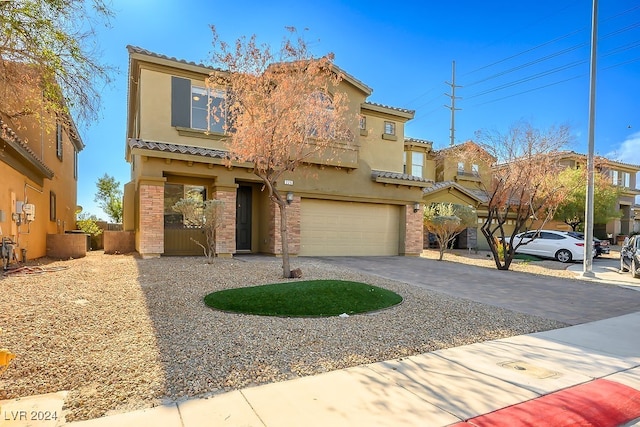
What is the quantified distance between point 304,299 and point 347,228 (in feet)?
31.2

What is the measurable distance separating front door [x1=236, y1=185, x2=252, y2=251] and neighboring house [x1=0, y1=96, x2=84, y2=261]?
19.2 ft

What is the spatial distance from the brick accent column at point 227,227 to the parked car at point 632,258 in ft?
46.7

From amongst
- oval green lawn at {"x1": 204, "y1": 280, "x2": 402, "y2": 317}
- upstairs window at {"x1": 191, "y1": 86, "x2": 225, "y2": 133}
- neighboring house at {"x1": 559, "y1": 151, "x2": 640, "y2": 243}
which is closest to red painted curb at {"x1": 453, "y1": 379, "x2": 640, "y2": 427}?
oval green lawn at {"x1": 204, "y1": 280, "x2": 402, "y2": 317}

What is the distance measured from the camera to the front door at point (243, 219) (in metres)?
15.1

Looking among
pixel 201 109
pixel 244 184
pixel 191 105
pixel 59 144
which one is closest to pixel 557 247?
pixel 244 184

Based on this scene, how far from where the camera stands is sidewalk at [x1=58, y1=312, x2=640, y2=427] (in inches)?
121

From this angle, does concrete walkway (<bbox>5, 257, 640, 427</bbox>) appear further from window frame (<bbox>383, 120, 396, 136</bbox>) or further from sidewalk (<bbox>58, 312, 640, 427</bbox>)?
window frame (<bbox>383, 120, 396, 136</bbox>)

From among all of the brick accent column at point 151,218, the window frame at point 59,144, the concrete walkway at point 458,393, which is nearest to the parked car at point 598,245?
the concrete walkway at point 458,393

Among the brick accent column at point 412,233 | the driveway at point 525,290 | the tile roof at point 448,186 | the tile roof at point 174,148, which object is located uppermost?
the tile roof at point 174,148

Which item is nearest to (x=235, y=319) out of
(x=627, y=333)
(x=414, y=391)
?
(x=414, y=391)

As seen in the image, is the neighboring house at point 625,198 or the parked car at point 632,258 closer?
the parked car at point 632,258

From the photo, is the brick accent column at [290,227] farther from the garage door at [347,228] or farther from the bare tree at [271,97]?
the bare tree at [271,97]

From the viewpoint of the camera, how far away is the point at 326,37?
30.1 ft

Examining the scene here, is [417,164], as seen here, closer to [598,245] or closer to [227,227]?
[598,245]
